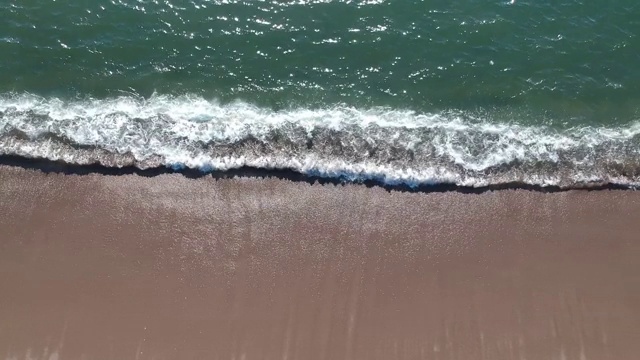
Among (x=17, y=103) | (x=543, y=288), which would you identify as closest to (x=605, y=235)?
(x=543, y=288)

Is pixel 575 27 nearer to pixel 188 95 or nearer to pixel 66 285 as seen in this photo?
pixel 188 95

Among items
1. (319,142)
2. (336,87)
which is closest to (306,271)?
(319,142)

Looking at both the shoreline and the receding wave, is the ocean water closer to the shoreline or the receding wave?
the receding wave

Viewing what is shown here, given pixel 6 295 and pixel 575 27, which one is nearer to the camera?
pixel 6 295

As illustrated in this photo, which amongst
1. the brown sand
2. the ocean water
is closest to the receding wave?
the ocean water

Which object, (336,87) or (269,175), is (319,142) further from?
(336,87)

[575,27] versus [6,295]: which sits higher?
[575,27]

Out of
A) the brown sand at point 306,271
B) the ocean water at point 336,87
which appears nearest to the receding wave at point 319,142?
the ocean water at point 336,87
